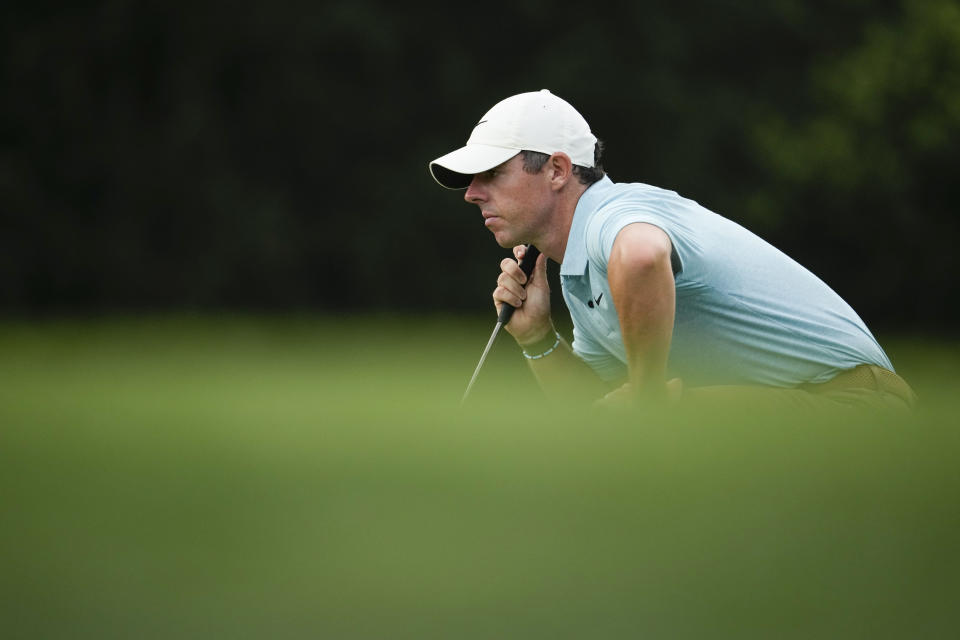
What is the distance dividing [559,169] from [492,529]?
1821 millimetres

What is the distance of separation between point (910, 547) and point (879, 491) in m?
0.27

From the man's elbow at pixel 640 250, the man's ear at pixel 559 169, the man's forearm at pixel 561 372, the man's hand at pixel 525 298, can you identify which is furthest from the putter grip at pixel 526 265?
the man's elbow at pixel 640 250

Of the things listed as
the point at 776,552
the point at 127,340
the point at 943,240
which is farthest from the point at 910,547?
the point at 943,240

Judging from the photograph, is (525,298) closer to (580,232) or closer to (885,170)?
(580,232)

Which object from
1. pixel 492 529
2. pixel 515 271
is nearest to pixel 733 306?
pixel 515 271

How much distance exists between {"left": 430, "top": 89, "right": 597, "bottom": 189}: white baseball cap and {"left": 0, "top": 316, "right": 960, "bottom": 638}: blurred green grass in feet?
2.29

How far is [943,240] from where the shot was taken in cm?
1377

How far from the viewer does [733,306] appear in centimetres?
351

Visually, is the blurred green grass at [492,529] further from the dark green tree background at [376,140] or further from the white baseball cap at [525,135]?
the dark green tree background at [376,140]

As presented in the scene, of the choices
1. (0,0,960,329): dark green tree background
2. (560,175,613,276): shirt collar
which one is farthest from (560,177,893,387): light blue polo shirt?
(0,0,960,329): dark green tree background

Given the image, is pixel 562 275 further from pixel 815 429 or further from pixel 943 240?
pixel 943 240

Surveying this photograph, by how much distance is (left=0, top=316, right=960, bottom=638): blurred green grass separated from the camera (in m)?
1.68

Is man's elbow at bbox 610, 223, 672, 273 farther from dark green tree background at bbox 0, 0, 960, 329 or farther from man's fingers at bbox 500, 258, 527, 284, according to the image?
dark green tree background at bbox 0, 0, 960, 329

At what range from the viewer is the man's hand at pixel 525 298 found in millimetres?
3865
